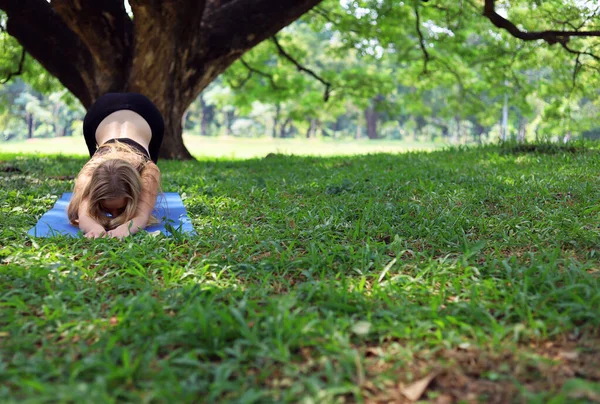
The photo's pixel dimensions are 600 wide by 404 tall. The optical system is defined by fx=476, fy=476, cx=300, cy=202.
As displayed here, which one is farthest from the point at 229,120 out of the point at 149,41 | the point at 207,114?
the point at 149,41

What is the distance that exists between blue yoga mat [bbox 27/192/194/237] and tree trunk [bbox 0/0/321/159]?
422 cm

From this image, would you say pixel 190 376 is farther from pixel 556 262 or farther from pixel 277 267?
pixel 556 262

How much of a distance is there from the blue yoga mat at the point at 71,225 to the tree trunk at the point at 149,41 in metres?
4.22

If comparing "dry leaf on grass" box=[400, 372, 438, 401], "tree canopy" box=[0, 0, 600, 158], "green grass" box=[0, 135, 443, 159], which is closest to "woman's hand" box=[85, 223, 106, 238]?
"dry leaf on grass" box=[400, 372, 438, 401]

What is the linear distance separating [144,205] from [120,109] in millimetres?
2399

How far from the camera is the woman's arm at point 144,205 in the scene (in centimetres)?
364

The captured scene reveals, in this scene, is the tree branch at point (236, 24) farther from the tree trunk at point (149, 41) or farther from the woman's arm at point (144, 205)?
the woman's arm at point (144, 205)

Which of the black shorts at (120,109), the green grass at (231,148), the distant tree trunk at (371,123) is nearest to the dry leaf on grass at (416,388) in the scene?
the black shorts at (120,109)

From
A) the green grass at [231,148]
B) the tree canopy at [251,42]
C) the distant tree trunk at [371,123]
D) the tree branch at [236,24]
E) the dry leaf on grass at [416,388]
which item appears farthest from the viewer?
the distant tree trunk at [371,123]

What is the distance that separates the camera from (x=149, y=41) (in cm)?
828

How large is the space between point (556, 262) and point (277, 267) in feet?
5.27

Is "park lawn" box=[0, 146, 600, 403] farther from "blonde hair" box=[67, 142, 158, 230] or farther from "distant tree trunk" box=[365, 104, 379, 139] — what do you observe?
"distant tree trunk" box=[365, 104, 379, 139]

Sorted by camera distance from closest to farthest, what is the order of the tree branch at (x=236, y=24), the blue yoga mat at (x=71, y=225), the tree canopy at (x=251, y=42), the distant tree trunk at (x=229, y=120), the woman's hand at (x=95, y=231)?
the woman's hand at (x=95, y=231), the blue yoga mat at (x=71, y=225), the tree canopy at (x=251, y=42), the tree branch at (x=236, y=24), the distant tree trunk at (x=229, y=120)

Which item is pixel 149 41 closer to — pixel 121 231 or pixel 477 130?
pixel 121 231
